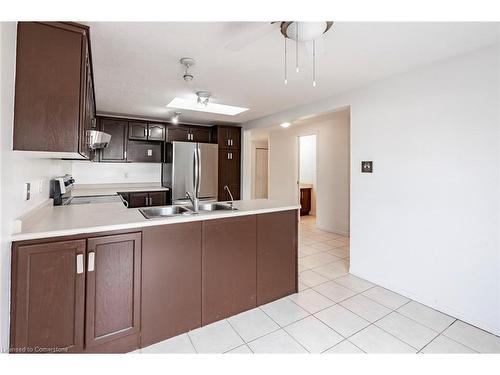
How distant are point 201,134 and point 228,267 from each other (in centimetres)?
348

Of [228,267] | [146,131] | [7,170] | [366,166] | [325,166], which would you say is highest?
[146,131]

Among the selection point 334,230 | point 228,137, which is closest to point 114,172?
point 228,137

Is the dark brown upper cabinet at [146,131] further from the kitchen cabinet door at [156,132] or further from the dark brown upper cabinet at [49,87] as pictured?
the dark brown upper cabinet at [49,87]

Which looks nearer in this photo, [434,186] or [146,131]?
[434,186]

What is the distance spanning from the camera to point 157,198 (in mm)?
4344

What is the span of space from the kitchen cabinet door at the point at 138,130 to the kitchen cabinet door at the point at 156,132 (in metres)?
0.07

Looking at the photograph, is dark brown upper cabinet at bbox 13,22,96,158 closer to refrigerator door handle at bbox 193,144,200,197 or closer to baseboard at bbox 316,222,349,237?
refrigerator door handle at bbox 193,144,200,197

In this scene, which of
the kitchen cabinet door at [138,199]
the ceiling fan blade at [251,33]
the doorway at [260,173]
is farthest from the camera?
the doorway at [260,173]

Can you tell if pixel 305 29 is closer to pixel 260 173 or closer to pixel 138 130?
pixel 138 130

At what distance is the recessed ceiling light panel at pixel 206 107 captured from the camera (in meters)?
3.63

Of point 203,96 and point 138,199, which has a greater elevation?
point 203,96

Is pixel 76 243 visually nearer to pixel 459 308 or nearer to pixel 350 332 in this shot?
pixel 350 332

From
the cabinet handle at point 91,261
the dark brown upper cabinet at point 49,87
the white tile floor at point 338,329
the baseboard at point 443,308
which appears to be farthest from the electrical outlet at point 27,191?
the baseboard at point 443,308

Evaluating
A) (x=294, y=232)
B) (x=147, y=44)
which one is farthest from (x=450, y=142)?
(x=147, y=44)
